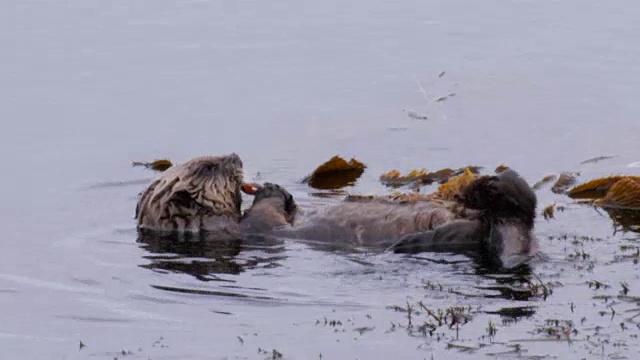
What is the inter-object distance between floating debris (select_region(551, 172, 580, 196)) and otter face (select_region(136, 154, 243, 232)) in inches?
91.7

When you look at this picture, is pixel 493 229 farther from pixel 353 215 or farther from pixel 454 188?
pixel 353 215

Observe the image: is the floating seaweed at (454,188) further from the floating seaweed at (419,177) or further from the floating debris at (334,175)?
the floating debris at (334,175)

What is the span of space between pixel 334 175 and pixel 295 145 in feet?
3.63

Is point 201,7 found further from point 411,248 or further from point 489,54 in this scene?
point 411,248

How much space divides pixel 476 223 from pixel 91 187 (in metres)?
3.65

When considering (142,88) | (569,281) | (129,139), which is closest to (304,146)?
(129,139)

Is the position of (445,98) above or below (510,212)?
above

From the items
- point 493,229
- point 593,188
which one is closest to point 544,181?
point 593,188

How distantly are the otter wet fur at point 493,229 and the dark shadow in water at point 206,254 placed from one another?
842mm

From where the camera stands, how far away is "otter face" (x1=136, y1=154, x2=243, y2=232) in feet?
30.4

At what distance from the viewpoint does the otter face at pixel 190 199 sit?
9.26 m

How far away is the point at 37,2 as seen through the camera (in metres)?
17.0

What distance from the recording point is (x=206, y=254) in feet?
29.3

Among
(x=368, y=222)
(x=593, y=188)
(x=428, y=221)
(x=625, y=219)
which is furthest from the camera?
(x=593, y=188)
